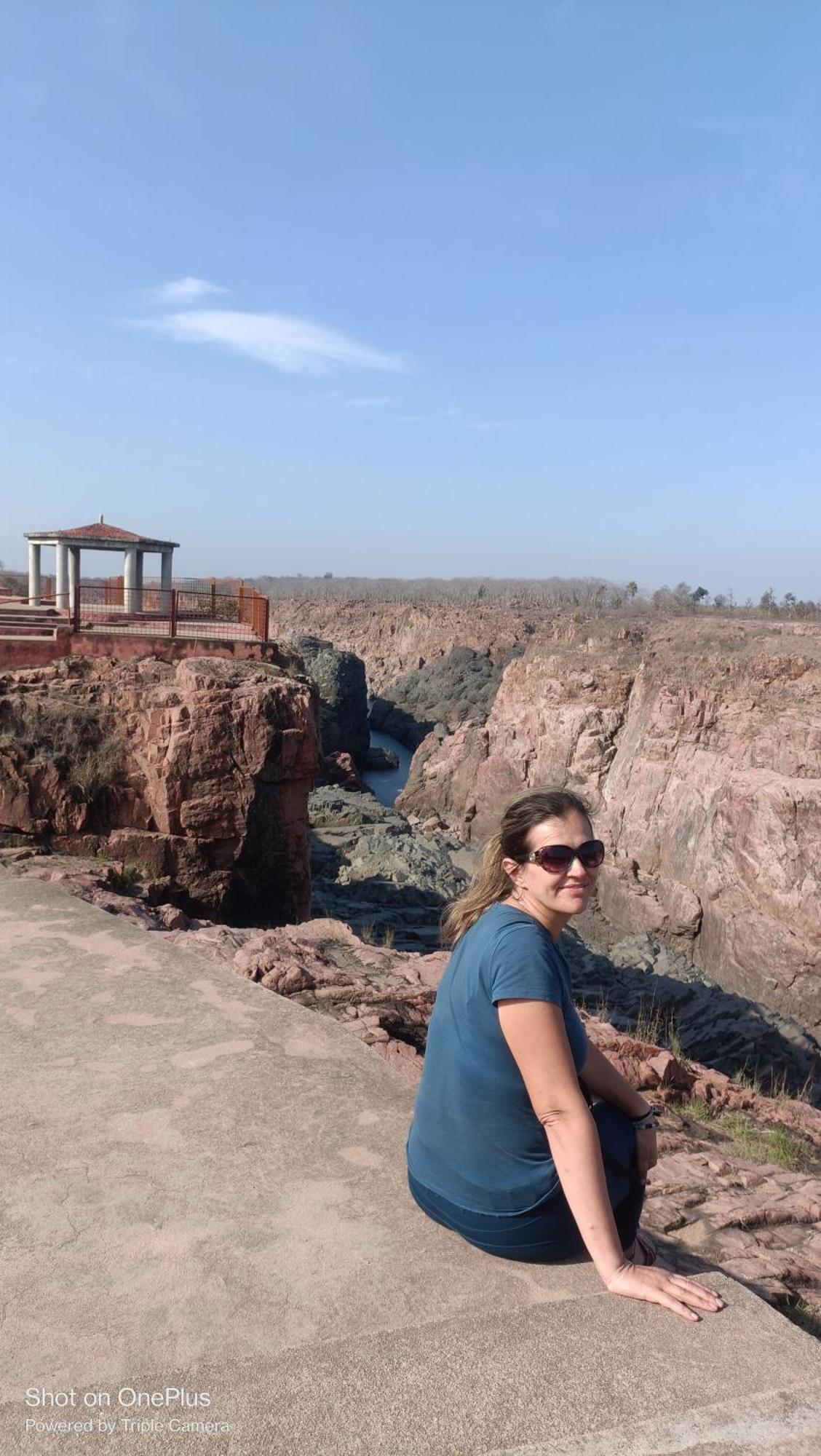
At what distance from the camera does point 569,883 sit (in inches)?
105

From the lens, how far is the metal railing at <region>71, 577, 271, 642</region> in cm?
1359

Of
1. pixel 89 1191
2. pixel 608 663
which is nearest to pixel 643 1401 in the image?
pixel 89 1191

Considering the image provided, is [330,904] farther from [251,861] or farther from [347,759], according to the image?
[347,759]

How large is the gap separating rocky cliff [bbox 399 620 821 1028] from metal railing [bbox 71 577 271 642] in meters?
5.03

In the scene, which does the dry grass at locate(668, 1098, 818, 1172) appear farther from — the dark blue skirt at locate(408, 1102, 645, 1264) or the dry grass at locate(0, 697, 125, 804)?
the dry grass at locate(0, 697, 125, 804)

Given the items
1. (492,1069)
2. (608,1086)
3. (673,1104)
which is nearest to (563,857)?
(492,1069)

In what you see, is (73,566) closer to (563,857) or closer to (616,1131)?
(563,857)

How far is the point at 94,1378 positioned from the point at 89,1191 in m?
0.94

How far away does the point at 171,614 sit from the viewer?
13.6 m

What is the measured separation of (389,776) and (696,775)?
69.3 feet

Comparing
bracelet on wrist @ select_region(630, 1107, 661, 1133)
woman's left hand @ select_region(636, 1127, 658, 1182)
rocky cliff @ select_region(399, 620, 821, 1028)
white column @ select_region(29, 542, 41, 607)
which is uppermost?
white column @ select_region(29, 542, 41, 607)

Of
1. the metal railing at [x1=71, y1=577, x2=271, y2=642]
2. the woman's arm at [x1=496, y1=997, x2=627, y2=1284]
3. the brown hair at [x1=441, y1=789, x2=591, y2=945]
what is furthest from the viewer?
the metal railing at [x1=71, y1=577, x2=271, y2=642]

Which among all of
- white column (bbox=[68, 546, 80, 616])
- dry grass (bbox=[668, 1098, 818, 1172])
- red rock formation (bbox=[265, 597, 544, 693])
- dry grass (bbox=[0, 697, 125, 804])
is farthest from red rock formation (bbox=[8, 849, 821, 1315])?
red rock formation (bbox=[265, 597, 544, 693])

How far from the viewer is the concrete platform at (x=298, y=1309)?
6.96ft
